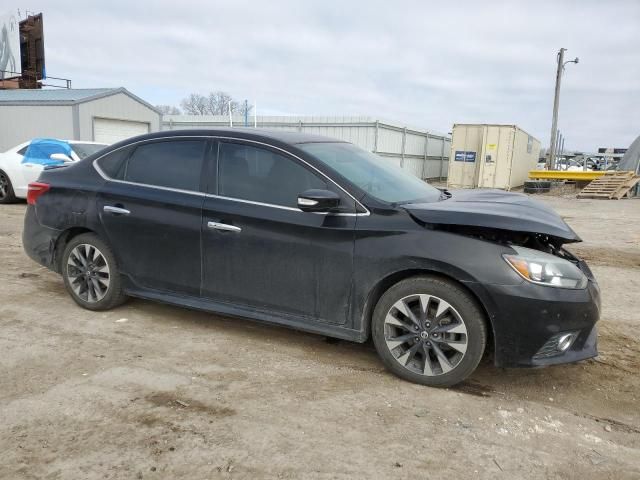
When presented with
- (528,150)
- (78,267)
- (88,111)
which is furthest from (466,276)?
(528,150)

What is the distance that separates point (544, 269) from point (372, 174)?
4.80ft

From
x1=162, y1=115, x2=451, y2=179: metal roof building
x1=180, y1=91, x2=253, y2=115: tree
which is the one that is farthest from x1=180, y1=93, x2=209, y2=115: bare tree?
x1=162, y1=115, x2=451, y2=179: metal roof building

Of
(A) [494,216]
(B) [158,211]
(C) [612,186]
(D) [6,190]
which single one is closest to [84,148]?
(D) [6,190]

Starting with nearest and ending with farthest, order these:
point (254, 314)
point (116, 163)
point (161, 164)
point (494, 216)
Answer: point (494, 216) → point (254, 314) → point (161, 164) → point (116, 163)

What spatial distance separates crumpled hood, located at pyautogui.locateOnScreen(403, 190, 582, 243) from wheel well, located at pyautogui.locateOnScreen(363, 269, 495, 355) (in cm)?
33

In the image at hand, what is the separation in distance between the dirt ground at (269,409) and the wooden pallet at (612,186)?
18239 millimetres

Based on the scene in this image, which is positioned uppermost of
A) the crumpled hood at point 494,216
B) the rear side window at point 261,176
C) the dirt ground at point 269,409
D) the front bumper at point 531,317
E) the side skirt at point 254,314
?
the rear side window at point 261,176

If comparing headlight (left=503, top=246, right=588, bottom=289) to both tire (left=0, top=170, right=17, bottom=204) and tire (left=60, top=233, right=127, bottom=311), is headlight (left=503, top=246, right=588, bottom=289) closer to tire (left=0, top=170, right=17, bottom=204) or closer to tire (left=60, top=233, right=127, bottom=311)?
tire (left=60, top=233, right=127, bottom=311)

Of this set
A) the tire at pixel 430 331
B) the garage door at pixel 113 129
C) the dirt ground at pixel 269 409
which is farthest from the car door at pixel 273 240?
the garage door at pixel 113 129

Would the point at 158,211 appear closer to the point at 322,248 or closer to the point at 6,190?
the point at 322,248

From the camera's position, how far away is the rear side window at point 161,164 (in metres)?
4.12

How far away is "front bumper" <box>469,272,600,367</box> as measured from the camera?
3068 millimetres

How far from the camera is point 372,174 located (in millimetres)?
4023

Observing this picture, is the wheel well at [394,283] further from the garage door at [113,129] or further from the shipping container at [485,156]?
the shipping container at [485,156]
